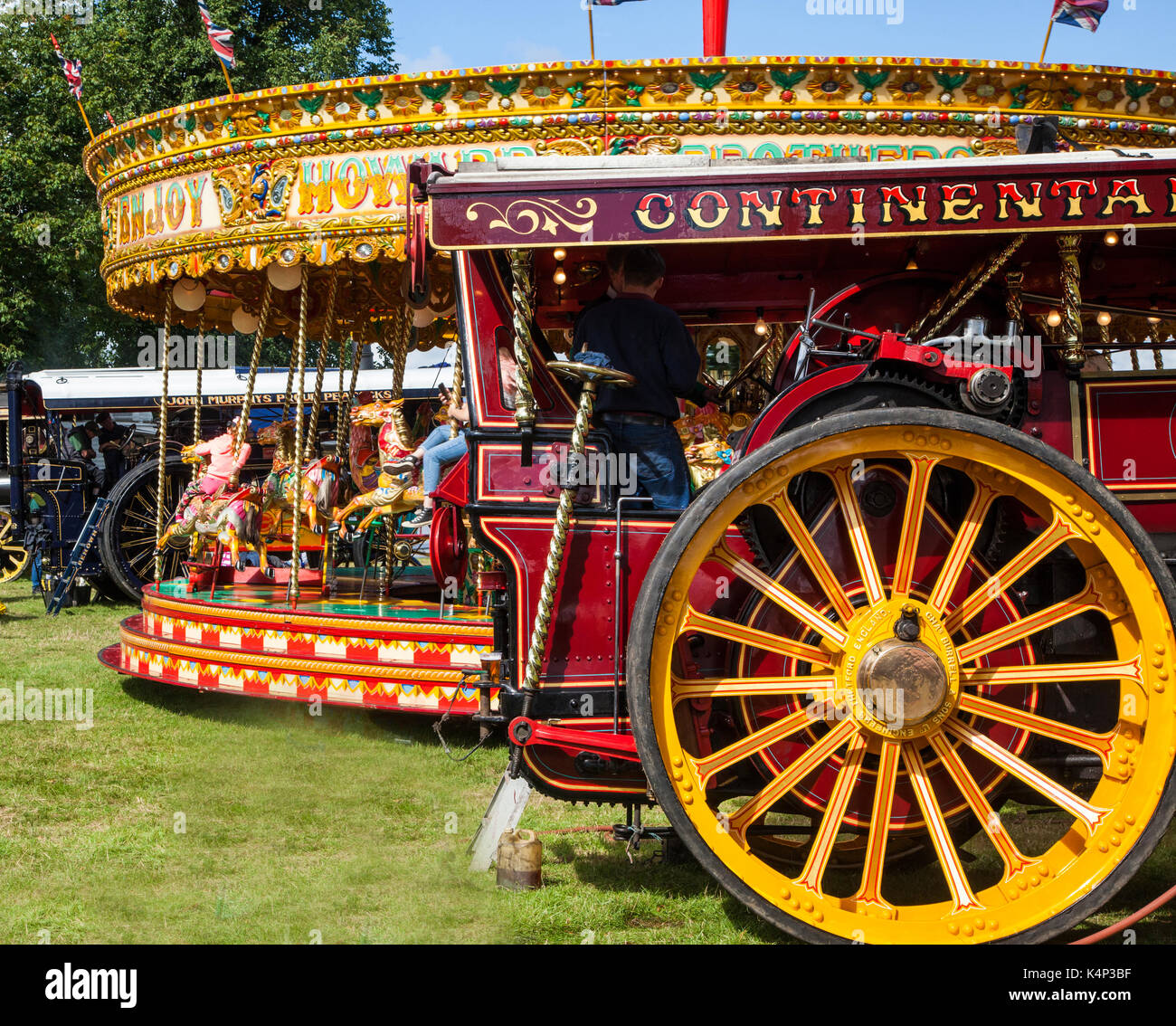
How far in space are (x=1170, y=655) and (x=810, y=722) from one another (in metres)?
1.00

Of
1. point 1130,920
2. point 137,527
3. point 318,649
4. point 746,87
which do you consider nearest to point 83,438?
point 137,527

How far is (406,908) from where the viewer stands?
3916mm

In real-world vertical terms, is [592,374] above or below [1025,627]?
above

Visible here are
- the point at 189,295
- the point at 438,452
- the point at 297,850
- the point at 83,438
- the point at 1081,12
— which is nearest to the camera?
the point at 297,850

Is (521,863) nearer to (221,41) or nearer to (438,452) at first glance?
(438,452)

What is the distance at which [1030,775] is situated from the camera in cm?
333

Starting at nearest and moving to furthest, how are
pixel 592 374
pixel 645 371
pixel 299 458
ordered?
pixel 592 374 < pixel 645 371 < pixel 299 458

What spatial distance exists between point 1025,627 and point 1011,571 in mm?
168

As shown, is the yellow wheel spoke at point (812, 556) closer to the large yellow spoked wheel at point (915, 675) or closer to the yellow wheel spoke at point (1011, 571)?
the large yellow spoked wheel at point (915, 675)

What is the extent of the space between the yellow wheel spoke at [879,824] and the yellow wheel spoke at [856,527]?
1.52 feet

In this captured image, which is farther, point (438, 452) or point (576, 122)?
point (438, 452)

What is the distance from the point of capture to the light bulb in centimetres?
844

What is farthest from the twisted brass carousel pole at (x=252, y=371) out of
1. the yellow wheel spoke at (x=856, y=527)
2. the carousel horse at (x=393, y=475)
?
the yellow wheel spoke at (x=856, y=527)
